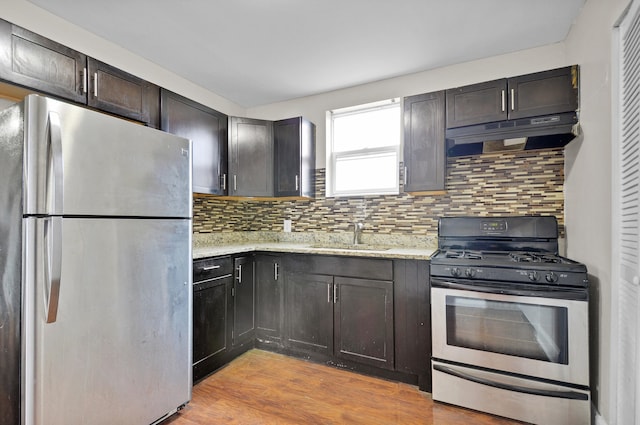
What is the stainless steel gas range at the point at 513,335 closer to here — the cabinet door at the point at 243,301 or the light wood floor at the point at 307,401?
the light wood floor at the point at 307,401

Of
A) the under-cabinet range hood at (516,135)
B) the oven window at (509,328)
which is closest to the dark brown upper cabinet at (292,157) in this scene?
the under-cabinet range hood at (516,135)

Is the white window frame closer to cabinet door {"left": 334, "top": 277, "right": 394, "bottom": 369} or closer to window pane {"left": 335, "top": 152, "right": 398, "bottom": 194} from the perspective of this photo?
window pane {"left": 335, "top": 152, "right": 398, "bottom": 194}

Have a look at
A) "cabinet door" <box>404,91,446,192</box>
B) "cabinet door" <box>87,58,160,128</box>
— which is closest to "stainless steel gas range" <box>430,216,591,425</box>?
"cabinet door" <box>404,91,446,192</box>

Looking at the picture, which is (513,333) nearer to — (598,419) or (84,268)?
(598,419)

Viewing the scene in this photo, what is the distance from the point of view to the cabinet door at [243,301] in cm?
260

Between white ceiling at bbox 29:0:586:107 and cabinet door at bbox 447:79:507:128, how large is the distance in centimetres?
37

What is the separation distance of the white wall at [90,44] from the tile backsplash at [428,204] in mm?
1094

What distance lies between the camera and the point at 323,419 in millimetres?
1841

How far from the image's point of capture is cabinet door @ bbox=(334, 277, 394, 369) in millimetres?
2273

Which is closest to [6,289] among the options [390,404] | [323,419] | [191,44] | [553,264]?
[323,419]

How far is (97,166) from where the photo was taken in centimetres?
145

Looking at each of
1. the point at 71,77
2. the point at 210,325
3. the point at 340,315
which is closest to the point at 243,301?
the point at 210,325

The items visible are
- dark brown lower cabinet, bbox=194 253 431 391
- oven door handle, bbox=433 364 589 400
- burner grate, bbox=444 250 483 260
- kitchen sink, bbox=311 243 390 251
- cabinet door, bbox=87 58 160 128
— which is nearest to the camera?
oven door handle, bbox=433 364 589 400

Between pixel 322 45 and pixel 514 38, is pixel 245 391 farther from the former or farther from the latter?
pixel 514 38
